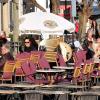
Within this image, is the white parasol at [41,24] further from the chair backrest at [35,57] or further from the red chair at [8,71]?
the red chair at [8,71]

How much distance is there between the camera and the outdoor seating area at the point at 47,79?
37.5 feet

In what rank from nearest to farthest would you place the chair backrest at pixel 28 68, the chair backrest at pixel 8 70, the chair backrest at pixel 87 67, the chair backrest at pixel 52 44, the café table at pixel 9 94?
the café table at pixel 9 94 → the chair backrest at pixel 8 70 → the chair backrest at pixel 87 67 → the chair backrest at pixel 28 68 → the chair backrest at pixel 52 44

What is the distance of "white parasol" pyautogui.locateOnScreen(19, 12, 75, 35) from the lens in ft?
71.4

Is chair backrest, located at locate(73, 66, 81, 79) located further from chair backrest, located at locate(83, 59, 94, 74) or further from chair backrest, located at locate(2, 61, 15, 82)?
chair backrest, located at locate(2, 61, 15, 82)

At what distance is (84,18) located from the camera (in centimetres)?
3162

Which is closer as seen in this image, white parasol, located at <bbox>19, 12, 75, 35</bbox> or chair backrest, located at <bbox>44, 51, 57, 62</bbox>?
chair backrest, located at <bbox>44, 51, 57, 62</bbox>

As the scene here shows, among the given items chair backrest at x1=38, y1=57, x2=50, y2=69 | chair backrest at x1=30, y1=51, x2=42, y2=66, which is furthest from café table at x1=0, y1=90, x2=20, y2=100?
chair backrest at x1=38, y1=57, x2=50, y2=69

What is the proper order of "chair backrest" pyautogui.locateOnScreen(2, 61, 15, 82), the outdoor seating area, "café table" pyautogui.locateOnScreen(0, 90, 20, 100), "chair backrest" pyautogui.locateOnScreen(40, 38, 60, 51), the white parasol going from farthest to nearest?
"chair backrest" pyautogui.locateOnScreen(40, 38, 60, 51)
the white parasol
"chair backrest" pyautogui.locateOnScreen(2, 61, 15, 82)
"café table" pyautogui.locateOnScreen(0, 90, 20, 100)
the outdoor seating area

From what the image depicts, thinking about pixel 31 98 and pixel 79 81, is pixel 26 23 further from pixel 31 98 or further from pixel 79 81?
pixel 31 98

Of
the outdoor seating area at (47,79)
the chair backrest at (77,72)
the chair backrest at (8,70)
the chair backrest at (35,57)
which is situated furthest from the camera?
the chair backrest at (35,57)

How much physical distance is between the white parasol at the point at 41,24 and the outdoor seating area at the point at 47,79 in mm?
4853

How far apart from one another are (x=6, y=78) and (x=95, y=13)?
26591 millimetres

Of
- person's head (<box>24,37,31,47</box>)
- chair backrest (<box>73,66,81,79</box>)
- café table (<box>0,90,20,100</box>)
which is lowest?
café table (<box>0,90,20,100</box>)

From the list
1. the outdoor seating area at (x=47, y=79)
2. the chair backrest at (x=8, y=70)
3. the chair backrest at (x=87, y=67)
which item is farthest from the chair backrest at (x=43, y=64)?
the chair backrest at (x=8, y=70)
